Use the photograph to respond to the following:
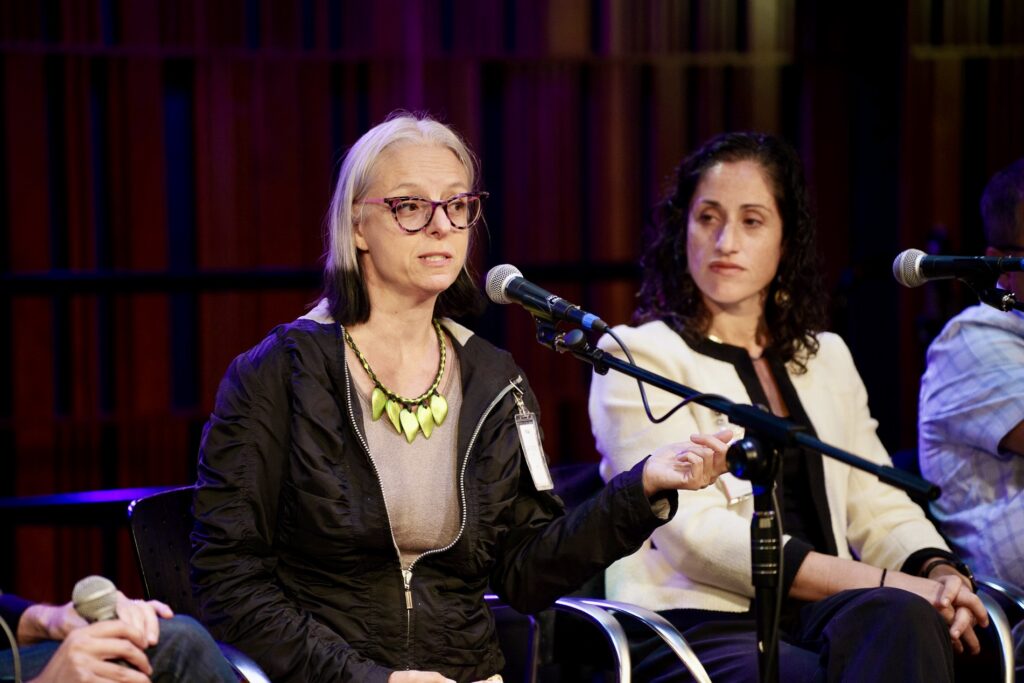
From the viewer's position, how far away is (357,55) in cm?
491

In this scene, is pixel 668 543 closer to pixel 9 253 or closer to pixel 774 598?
pixel 774 598

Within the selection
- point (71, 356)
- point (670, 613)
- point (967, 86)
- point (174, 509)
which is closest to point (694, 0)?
point (967, 86)

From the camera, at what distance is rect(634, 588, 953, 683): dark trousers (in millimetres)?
2344

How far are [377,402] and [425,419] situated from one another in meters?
0.10

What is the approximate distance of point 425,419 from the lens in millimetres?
2418

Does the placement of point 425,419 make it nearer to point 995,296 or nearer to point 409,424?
point 409,424

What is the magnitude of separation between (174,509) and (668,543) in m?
1.02

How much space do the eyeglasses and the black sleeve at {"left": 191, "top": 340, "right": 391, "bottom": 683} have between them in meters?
0.35

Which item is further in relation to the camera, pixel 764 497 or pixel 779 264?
pixel 779 264

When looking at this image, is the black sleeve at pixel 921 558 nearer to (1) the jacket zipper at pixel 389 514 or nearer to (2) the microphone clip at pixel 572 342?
(1) the jacket zipper at pixel 389 514

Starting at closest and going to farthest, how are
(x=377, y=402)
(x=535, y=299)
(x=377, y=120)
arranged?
(x=535, y=299) < (x=377, y=402) < (x=377, y=120)

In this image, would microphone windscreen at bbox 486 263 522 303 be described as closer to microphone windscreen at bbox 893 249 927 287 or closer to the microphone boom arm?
the microphone boom arm

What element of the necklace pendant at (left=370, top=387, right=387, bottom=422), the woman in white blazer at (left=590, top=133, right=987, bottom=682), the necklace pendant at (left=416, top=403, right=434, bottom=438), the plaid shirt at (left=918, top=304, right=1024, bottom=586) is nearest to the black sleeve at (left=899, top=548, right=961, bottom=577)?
the woman in white blazer at (left=590, top=133, right=987, bottom=682)

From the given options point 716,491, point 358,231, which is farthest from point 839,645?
point 358,231
